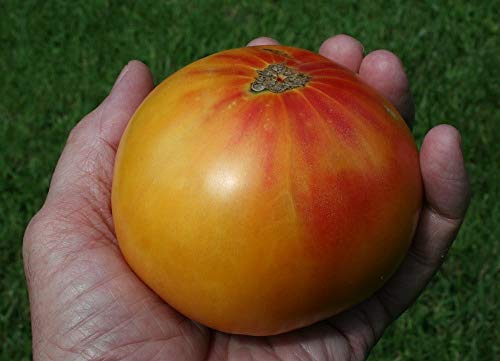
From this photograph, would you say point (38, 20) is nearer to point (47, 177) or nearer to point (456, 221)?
point (47, 177)

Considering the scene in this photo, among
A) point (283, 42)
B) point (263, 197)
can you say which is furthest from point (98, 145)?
point (283, 42)

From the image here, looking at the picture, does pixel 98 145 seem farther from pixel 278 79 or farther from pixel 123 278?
pixel 278 79

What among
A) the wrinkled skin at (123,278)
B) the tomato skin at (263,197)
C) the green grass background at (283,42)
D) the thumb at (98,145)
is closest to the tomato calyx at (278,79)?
the tomato skin at (263,197)

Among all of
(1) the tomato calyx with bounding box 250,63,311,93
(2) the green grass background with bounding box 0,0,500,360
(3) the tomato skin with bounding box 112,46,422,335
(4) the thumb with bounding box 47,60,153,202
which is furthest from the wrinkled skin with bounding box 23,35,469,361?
(2) the green grass background with bounding box 0,0,500,360

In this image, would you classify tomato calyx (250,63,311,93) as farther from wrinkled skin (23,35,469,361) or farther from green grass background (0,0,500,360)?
green grass background (0,0,500,360)

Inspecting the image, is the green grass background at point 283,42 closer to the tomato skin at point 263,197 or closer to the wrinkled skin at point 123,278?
the wrinkled skin at point 123,278

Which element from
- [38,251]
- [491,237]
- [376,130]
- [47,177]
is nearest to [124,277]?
[38,251]

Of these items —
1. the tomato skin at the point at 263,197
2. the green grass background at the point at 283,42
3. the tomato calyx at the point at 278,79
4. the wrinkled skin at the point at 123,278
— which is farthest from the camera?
the green grass background at the point at 283,42
